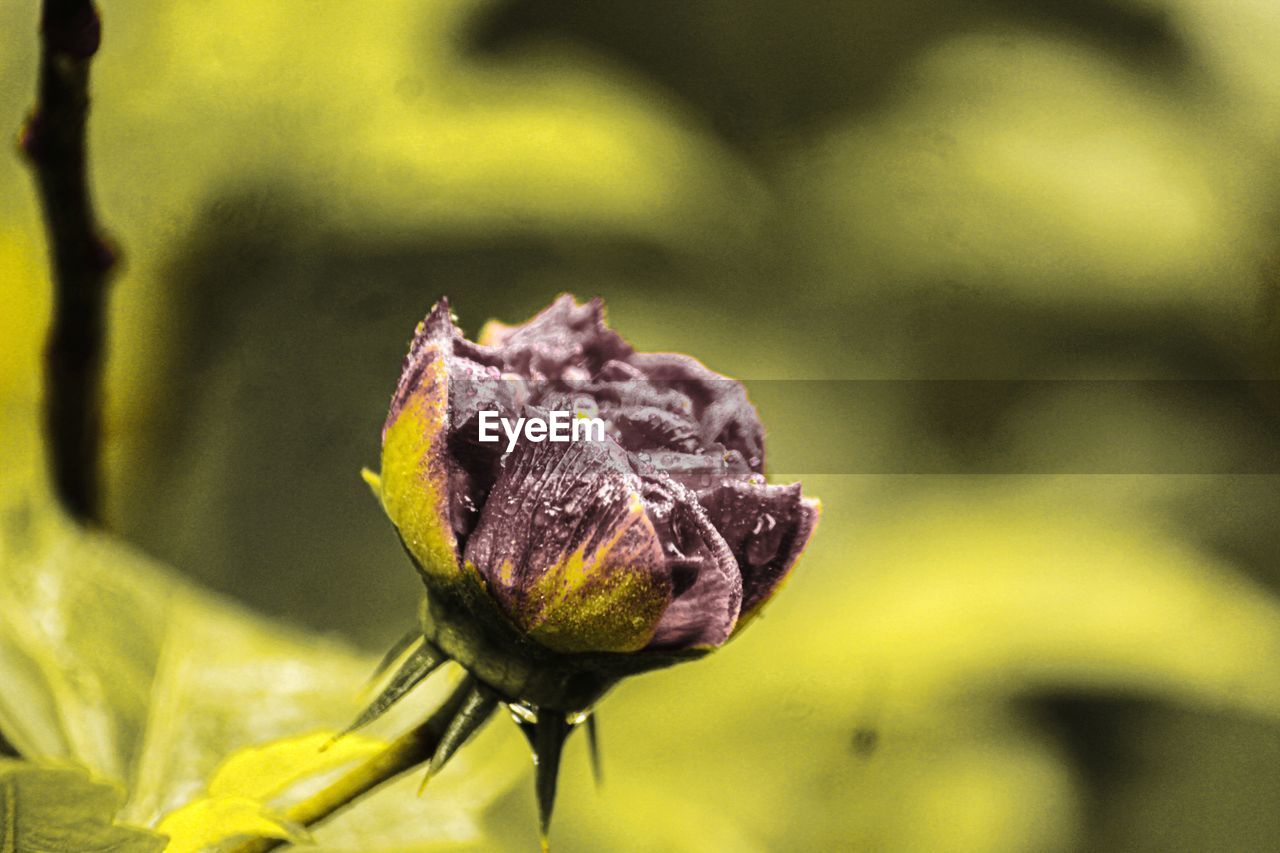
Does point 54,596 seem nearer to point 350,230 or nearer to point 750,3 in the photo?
point 350,230

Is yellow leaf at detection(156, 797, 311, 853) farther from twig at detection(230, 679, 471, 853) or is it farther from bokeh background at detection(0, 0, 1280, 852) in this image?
bokeh background at detection(0, 0, 1280, 852)

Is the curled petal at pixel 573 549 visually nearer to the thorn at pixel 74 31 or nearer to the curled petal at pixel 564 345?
the curled petal at pixel 564 345

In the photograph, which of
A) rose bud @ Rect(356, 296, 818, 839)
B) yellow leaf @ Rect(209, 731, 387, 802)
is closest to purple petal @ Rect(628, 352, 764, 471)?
rose bud @ Rect(356, 296, 818, 839)

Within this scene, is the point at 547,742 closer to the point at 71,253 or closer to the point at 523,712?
the point at 523,712

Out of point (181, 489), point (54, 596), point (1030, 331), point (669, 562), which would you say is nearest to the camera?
point (669, 562)

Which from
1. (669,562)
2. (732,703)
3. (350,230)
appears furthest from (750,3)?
(669,562)

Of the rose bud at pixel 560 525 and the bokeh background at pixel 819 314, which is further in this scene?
the bokeh background at pixel 819 314

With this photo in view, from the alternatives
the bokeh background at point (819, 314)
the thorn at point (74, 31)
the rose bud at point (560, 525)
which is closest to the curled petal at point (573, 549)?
the rose bud at point (560, 525)

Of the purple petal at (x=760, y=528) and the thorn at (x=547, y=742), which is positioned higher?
the purple petal at (x=760, y=528)

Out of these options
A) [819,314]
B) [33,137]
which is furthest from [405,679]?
[819,314]
